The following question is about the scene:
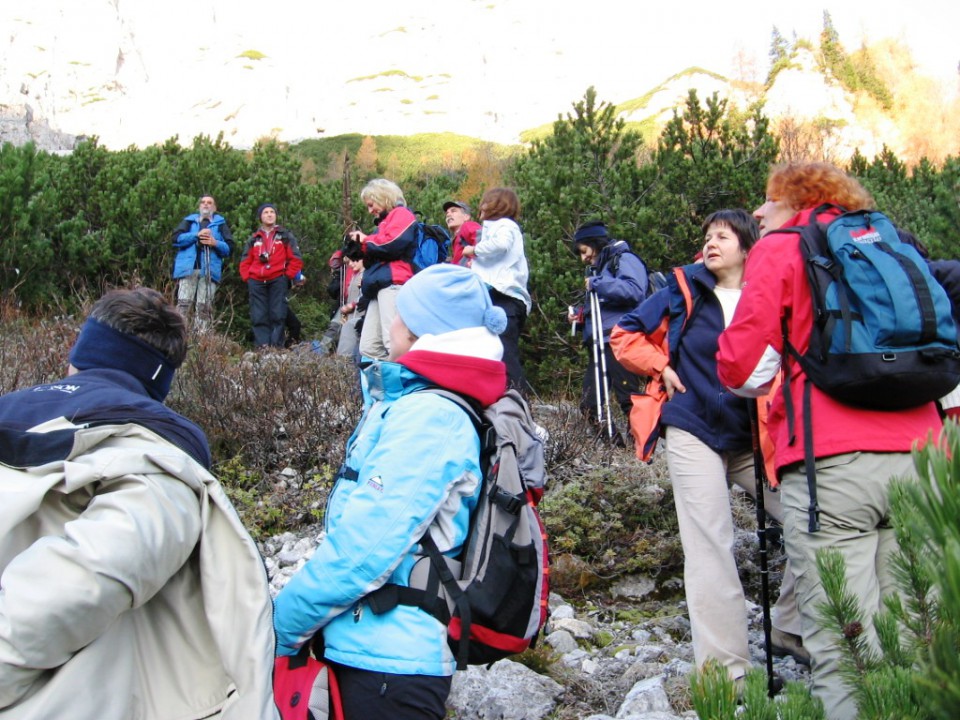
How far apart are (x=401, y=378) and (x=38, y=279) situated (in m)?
8.58

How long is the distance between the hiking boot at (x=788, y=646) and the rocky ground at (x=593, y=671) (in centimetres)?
3

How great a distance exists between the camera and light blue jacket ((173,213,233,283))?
969cm

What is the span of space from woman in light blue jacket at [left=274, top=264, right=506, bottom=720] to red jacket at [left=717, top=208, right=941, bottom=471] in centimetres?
98

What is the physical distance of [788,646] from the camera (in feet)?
12.6

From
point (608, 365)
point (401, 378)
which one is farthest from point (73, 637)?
point (608, 365)

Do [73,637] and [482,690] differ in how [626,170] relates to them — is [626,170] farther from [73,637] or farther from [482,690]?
[73,637]

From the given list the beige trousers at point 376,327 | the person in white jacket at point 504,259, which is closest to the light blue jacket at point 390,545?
the person in white jacket at point 504,259

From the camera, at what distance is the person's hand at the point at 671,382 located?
354 cm

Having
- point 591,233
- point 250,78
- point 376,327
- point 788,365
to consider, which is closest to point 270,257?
point 376,327

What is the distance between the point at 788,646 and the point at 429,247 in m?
4.41

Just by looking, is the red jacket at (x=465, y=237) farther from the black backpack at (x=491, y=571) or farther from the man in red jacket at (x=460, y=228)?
the black backpack at (x=491, y=571)

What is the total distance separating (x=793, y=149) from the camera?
832 inches

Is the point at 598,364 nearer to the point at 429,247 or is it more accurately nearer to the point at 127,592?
the point at 429,247

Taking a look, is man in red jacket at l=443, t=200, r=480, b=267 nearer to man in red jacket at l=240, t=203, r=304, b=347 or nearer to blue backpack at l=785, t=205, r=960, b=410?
man in red jacket at l=240, t=203, r=304, b=347
